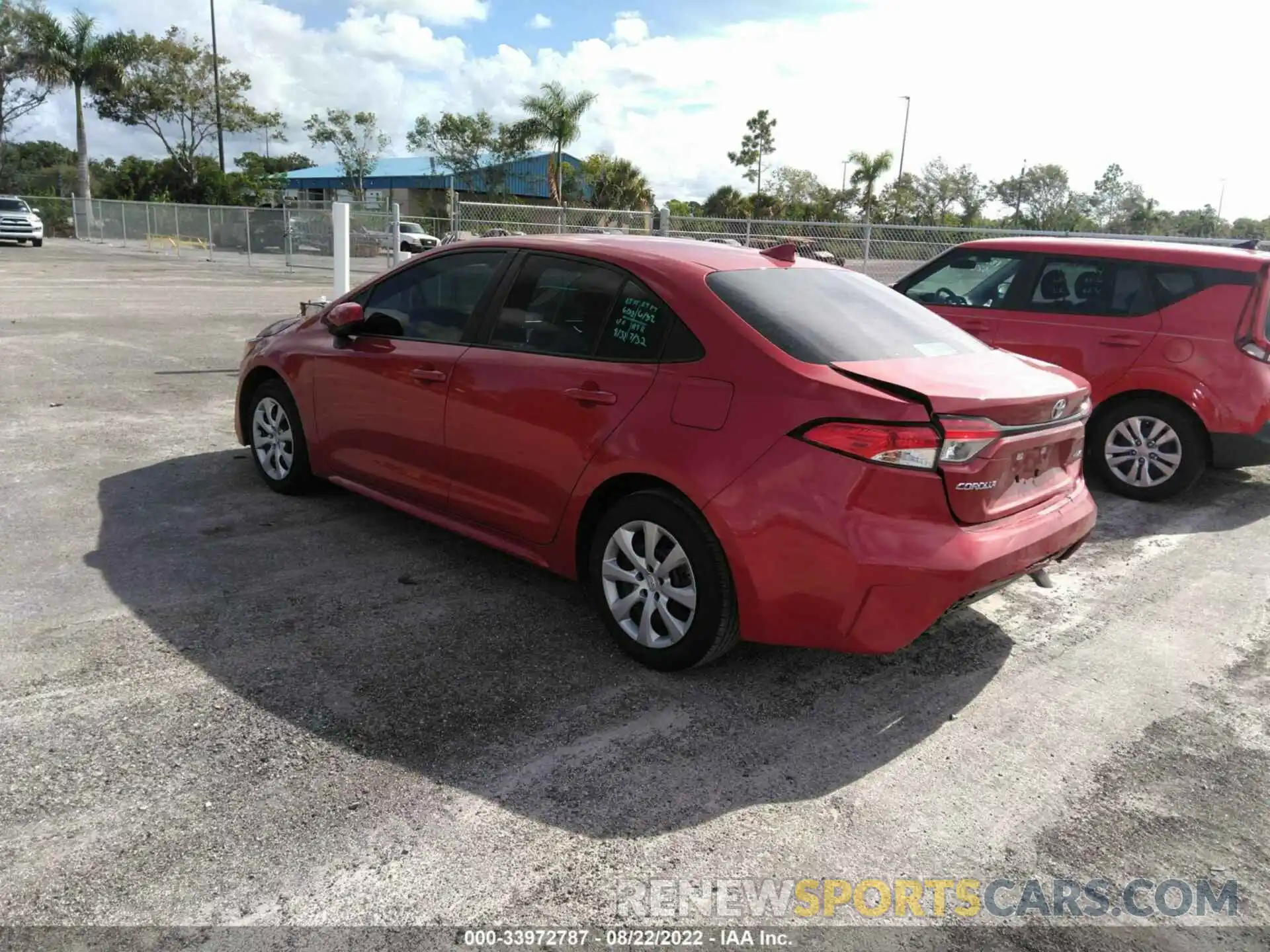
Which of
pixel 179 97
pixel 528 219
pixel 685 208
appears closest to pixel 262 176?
pixel 179 97

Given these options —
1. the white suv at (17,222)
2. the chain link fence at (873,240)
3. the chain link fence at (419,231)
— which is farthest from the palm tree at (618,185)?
the chain link fence at (873,240)

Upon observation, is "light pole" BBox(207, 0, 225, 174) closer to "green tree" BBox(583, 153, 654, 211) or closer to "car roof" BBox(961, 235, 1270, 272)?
"green tree" BBox(583, 153, 654, 211)

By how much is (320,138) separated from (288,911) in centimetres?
5628

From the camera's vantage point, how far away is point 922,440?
3.25 meters

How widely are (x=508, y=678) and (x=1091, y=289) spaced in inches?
219

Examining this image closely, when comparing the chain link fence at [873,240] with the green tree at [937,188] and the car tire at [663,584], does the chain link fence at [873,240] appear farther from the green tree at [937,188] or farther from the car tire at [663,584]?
the green tree at [937,188]

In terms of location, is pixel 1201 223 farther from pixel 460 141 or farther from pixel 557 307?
pixel 557 307

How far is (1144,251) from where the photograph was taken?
22.4 feet

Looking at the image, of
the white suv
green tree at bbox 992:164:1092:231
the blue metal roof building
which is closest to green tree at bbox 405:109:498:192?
the blue metal roof building

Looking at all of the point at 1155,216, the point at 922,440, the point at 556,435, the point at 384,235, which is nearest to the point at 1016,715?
the point at 922,440

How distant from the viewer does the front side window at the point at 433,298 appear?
4629mm

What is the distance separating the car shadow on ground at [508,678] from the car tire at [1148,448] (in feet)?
9.84

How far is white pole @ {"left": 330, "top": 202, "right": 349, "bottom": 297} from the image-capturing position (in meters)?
11.4

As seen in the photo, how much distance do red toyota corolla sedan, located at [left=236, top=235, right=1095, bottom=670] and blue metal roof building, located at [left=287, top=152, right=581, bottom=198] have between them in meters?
42.8
